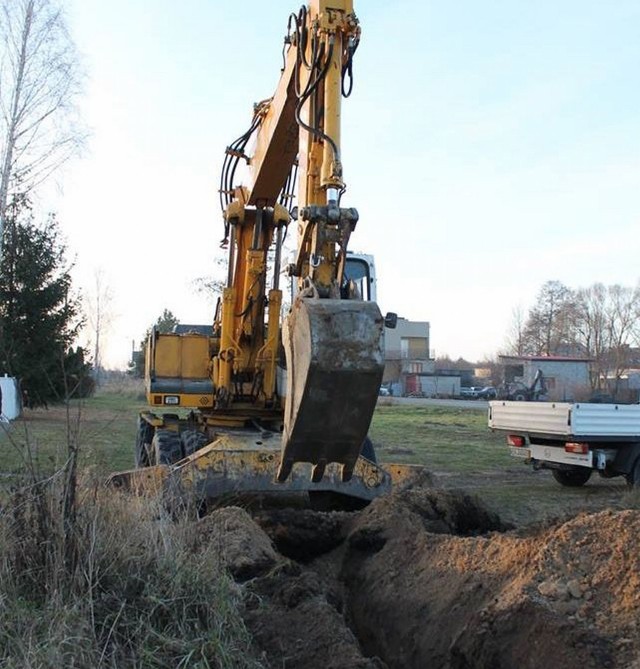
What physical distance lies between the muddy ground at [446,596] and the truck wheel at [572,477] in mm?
7781

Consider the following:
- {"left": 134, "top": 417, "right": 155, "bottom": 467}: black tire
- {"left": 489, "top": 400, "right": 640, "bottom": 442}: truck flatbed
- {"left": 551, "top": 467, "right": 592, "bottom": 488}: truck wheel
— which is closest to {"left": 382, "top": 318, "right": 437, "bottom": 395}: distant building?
{"left": 551, "top": 467, "right": 592, "bottom": 488}: truck wheel

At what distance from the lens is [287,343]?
5.26 m

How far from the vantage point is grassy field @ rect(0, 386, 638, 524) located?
5.15m

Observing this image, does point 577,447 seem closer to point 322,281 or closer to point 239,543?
point 239,543

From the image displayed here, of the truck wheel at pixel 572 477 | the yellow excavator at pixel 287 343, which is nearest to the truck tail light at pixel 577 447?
the truck wheel at pixel 572 477

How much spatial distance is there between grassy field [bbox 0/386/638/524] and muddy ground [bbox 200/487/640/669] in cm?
120

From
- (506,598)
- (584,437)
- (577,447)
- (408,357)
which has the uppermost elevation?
(408,357)

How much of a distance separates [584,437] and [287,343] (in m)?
8.36

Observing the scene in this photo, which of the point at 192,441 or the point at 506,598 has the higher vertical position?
the point at 192,441

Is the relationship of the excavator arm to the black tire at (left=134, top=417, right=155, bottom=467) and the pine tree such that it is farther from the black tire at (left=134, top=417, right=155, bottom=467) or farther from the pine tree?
the pine tree

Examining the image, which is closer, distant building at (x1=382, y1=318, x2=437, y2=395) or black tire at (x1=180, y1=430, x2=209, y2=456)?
black tire at (x1=180, y1=430, x2=209, y2=456)

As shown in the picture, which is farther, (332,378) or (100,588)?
(332,378)

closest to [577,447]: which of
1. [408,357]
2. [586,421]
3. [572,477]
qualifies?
[586,421]

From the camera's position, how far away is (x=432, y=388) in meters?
69.9
